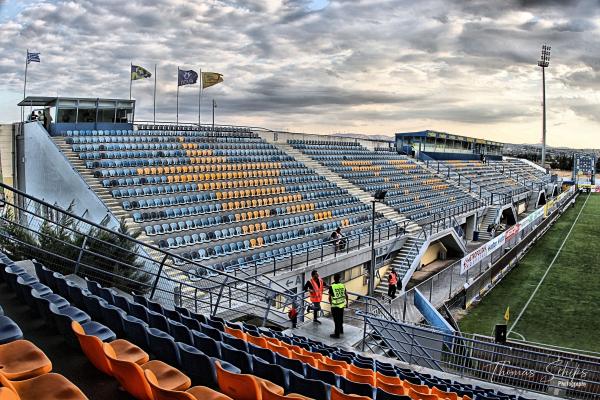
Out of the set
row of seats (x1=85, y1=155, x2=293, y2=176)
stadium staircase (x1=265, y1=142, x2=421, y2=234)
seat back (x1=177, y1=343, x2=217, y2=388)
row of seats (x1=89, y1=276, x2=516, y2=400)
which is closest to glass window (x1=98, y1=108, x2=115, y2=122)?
row of seats (x1=85, y1=155, x2=293, y2=176)

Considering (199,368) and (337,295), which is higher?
(199,368)

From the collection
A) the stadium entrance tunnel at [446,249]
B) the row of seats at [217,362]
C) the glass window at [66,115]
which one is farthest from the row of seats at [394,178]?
the row of seats at [217,362]

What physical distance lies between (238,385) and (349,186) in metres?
26.0

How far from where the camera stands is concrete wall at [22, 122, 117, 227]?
18625 millimetres

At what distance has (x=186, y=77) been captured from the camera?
3120cm

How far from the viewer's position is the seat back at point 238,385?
4758 mm

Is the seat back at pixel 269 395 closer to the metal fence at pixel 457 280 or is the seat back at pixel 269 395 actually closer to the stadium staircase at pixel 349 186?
the metal fence at pixel 457 280

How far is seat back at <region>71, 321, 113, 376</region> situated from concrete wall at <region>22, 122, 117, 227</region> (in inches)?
505

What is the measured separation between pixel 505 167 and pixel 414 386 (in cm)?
6629

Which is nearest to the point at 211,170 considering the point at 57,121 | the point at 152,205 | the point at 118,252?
the point at 152,205

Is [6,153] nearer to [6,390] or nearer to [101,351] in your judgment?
[101,351]

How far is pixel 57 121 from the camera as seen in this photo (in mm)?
23188

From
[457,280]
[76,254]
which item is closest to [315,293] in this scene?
[76,254]

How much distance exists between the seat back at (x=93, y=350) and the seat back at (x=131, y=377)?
215mm
